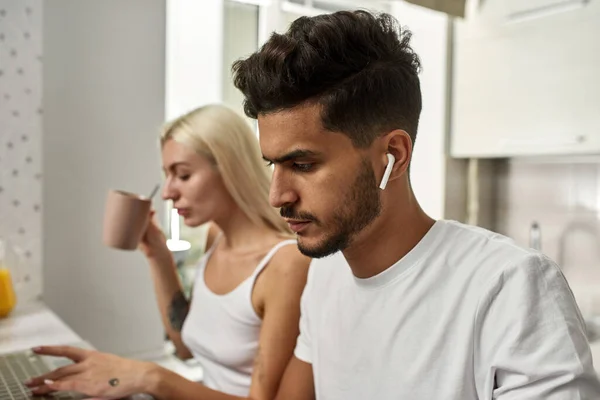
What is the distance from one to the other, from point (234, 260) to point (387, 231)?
0.60 metres

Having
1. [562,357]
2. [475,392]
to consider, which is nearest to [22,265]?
[475,392]

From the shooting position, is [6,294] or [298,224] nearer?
[298,224]

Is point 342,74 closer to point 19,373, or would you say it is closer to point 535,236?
point 19,373

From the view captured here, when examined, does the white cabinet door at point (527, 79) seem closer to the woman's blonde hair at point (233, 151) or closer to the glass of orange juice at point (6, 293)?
the woman's blonde hair at point (233, 151)

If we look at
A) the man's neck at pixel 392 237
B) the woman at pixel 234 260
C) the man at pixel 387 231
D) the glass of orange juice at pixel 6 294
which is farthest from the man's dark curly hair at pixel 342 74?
the glass of orange juice at pixel 6 294

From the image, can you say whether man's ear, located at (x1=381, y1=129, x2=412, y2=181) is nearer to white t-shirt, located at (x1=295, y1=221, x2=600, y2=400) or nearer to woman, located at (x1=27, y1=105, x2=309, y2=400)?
white t-shirt, located at (x1=295, y1=221, x2=600, y2=400)

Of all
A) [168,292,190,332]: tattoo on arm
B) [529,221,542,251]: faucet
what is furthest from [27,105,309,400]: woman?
[529,221,542,251]: faucet

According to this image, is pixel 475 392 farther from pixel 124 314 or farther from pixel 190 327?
pixel 124 314

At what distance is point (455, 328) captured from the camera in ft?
2.38

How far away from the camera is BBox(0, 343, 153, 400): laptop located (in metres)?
0.92

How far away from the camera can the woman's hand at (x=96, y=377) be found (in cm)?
92

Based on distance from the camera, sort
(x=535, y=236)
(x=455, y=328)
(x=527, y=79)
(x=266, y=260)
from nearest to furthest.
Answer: (x=455, y=328), (x=266, y=260), (x=527, y=79), (x=535, y=236)

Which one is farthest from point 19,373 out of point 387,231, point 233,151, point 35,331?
point 387,231

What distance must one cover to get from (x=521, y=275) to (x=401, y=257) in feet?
0.60
